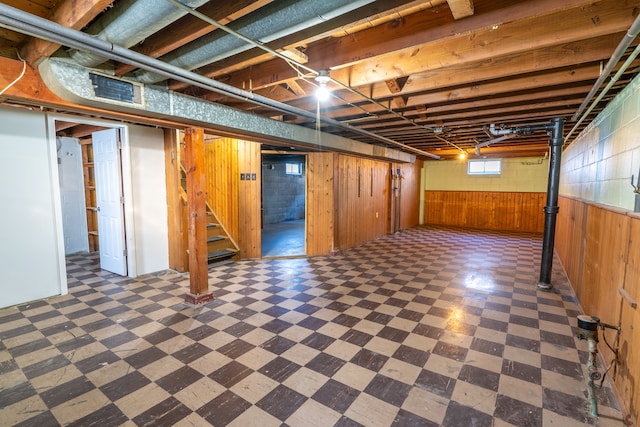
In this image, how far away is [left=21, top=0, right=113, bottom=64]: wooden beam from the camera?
5.08 feet

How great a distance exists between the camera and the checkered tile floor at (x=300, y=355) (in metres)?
1.84

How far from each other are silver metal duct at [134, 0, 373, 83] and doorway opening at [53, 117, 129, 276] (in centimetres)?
258

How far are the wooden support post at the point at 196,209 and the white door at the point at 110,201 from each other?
1.65m

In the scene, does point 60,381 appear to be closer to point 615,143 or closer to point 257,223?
point 257,223

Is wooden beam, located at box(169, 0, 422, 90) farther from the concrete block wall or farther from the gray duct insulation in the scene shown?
the concrete block wall

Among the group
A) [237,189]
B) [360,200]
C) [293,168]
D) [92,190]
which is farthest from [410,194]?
[92,190]

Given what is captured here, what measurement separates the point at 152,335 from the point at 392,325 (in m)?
2.27

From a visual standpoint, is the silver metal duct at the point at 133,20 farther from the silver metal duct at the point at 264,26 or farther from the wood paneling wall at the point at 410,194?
the wood paneling wall at the point at 410,194

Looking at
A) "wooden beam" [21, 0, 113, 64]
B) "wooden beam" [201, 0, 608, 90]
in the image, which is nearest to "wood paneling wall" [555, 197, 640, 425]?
"wooden beam" [201, 0, 608, 90]

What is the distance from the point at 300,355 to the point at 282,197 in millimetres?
8620

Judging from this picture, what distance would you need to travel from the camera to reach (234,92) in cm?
262

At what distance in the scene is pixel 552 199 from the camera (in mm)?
3967

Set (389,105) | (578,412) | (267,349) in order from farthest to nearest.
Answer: (389,105), (267,349), (578,412)

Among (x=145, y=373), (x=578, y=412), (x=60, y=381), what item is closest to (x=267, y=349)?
(x=145, y=373)
